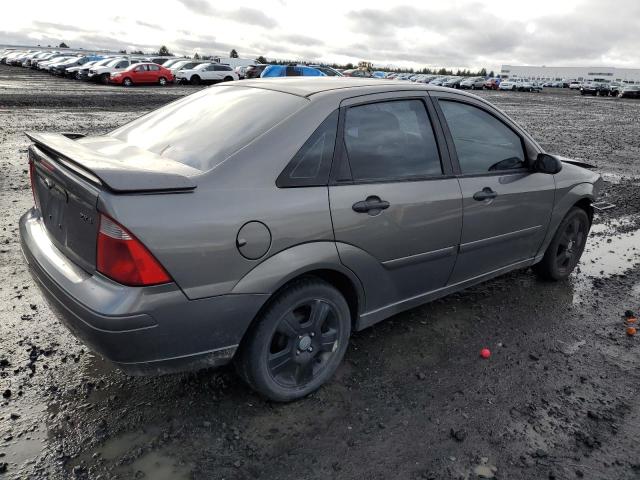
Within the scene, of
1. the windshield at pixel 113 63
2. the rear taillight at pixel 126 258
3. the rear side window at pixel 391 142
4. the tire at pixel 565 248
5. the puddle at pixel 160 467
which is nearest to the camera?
the rear taillight at pixel 126 258

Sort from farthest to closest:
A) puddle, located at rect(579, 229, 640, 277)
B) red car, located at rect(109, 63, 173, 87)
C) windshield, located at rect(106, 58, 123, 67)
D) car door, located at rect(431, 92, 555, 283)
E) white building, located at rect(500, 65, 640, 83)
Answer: white building, located at rect(500, 65, 640, 83) < windshield, located at rect(106, 58, 123, 67) < red car, located at rect(109, 63, 173, 87) < puddle, located at rect(579, 229, 640, 277) < car door, located at rect(431, 92, 555, 283)

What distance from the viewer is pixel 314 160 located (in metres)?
2.77

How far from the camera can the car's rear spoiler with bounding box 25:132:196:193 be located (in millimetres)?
2227

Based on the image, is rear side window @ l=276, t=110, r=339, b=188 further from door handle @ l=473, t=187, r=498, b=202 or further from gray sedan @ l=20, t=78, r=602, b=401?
door handle @ l=473, t=187, r=498, b=202

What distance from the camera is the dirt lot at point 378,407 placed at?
247 centimetres

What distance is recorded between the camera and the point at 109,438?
2.56 meters

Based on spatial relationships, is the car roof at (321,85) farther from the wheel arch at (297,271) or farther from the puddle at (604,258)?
the puddle at (604,258)

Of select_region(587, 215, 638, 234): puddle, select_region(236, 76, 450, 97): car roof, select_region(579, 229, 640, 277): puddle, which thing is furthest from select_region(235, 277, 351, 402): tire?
select_region(587, 215, 638, 234): puddle

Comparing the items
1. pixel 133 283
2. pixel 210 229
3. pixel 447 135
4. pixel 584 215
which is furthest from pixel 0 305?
pixel 584 215

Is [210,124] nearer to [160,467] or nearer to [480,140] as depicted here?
[160,467]

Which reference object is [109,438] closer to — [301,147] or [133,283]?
[133,283]

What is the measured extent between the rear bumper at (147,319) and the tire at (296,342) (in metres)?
0.14

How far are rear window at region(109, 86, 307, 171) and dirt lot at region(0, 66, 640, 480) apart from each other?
137 cm

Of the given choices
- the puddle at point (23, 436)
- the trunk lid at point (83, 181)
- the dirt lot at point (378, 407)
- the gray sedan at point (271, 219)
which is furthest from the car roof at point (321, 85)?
the puddle at point (23, 436)
